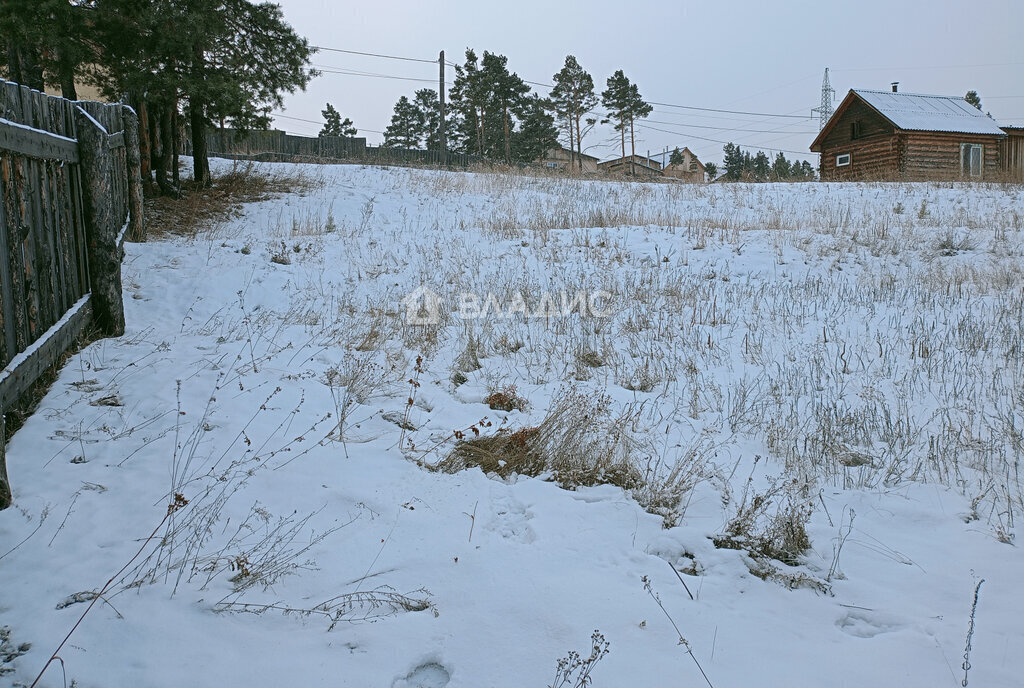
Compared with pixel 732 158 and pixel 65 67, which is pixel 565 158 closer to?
pixel 732 158

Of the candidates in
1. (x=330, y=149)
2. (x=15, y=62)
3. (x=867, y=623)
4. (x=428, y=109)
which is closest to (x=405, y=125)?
(x=428, y=109)

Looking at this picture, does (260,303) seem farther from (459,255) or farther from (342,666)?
(342,666)

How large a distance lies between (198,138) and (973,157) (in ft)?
117

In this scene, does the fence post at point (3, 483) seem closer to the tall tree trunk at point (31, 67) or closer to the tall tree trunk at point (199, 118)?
the tall tree trunk at point (199, 118)

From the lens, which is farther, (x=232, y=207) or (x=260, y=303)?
(x=232, y=207)

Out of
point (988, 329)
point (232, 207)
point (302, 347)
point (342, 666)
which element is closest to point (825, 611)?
point (342, 666)

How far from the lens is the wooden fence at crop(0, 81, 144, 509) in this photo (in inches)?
142

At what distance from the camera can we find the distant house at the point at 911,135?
29.8 m

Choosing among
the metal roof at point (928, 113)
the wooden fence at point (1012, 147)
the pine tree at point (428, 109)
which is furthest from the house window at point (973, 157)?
the pine tree at point (428, 109)

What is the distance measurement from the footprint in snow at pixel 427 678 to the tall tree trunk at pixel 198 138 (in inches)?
471

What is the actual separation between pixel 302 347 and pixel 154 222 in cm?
608

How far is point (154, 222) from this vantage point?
33.5 ft

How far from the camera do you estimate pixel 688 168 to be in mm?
71438

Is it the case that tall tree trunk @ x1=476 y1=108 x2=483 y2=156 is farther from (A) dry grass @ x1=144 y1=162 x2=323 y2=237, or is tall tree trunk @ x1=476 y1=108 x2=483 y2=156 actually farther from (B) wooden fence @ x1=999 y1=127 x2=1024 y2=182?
(B) wooden fence @ x1=999 y1=127 x2=1024 y2=182
